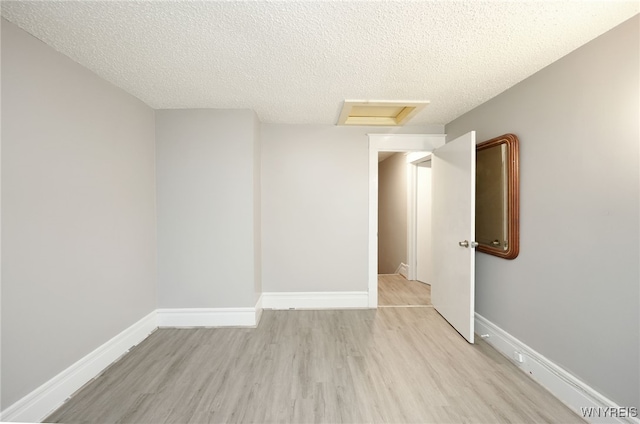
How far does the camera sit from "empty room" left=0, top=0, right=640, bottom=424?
4.59 feet

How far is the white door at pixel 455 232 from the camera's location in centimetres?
232

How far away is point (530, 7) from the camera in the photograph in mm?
1284

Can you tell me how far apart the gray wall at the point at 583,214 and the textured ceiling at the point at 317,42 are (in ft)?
0.80

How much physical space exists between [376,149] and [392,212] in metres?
2.38

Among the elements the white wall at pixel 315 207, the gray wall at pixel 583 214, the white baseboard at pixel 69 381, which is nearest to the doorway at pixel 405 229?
the white wall at pixel 315 207

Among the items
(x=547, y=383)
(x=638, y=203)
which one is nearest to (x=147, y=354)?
(x=547, y=383)

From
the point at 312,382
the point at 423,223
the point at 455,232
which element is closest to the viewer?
the point at 312,382

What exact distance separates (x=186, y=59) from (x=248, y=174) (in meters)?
1.16

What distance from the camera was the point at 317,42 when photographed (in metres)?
1.55

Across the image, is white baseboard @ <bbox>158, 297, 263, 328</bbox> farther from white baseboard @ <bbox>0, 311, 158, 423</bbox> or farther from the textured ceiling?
the textured ceiling

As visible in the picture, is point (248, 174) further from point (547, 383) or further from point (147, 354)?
point (547, 383)
